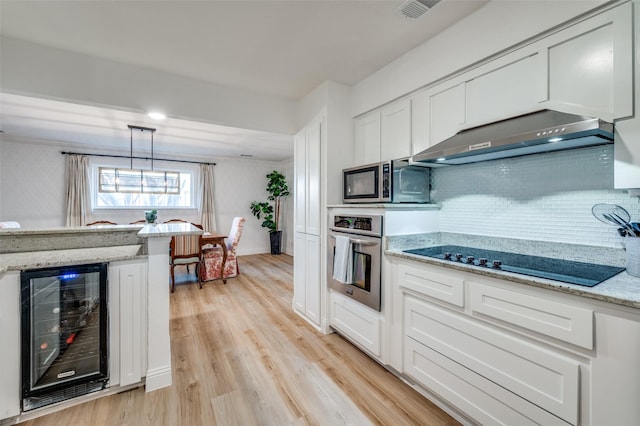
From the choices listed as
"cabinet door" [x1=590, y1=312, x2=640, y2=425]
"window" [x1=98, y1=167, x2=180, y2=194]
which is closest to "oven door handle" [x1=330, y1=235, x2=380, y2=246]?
"cabinet door" [x1=590, y1=312, x2=640, y2=425]

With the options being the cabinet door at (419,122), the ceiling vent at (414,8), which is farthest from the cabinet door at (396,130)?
the ceiling vent at (414,8)

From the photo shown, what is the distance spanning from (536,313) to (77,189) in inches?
277

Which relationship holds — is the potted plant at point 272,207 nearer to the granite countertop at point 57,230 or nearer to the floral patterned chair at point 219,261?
the floral patterned chair at point 219,261

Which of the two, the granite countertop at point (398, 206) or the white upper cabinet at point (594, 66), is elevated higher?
the white upper cabinet at point (594, 66)

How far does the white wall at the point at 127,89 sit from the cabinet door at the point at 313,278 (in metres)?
1.39

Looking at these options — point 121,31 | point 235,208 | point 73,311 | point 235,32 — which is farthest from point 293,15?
point 235,208

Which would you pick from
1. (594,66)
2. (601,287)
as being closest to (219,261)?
(601,287)

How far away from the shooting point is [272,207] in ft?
23.3

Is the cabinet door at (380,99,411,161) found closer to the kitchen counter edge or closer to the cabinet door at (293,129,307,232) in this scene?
the cabinet door at (293,129,307,232)

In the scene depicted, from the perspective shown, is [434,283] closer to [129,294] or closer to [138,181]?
[129,294]

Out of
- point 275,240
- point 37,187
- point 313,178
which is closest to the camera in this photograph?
point 313,178

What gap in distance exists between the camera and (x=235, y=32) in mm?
1990

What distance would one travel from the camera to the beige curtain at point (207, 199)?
247 inches

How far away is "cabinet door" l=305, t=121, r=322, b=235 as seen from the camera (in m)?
2.77
